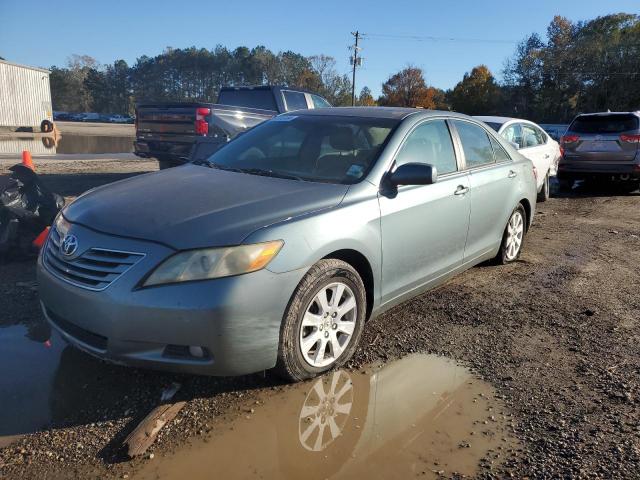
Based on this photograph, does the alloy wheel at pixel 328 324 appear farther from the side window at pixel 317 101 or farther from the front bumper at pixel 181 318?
the side window at pixel 317 101

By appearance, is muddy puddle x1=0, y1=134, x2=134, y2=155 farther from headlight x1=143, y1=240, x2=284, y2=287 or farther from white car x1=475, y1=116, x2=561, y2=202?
headlight x1=143, y1=240, x2=284, y2=287

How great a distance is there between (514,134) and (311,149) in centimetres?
608

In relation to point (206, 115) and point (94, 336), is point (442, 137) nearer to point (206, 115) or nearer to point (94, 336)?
point (94, 336)

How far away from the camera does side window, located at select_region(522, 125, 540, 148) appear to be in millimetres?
9336

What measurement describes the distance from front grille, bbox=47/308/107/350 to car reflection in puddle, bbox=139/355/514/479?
72cm

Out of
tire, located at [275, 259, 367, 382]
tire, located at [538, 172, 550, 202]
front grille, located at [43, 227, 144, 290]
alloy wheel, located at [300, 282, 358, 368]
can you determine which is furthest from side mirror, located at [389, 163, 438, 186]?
tire, located at [538, 172, 550, 202]

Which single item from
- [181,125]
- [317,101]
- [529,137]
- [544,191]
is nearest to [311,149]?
[181,125]

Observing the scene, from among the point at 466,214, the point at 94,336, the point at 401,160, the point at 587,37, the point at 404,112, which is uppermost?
the point at 587,37

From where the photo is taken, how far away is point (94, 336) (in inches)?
110

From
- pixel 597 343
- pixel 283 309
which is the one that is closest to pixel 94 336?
pixel 283 309

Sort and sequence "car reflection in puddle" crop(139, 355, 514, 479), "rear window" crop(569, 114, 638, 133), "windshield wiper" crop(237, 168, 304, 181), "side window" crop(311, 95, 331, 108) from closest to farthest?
1. "car reflection in puddle" crop(139, 355, 514, 479)
2. "windshield wiper" crop(237, 168, 304, 181)
3. "rear window" crop(569, 114, 638, 133)
4. "side window" crop(311, 95, 331, 108)

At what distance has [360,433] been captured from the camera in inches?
108

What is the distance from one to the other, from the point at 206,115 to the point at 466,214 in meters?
6.14

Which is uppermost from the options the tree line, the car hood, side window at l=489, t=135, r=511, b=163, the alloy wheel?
the tree line
